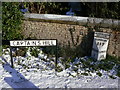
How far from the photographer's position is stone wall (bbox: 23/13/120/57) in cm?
595

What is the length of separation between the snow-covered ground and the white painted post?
2.57ft

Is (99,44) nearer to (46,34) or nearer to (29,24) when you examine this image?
(46,34)

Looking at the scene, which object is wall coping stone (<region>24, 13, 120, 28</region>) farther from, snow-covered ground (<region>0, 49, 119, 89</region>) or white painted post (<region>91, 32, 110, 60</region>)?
snow-covered ground (<region>0, 49, 119, 89</region>)

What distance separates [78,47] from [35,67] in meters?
1.85

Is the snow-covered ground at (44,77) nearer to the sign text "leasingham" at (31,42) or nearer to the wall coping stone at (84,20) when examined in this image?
the sign text "leasingham" at (31,42)

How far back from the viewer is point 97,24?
591 centimetres

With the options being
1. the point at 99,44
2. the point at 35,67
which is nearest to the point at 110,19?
the point at 99,44

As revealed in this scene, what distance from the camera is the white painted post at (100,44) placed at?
565 centimetres

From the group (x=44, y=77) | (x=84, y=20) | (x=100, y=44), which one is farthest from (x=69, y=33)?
(x=44, y=77)

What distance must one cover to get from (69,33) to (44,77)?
85.0 inches

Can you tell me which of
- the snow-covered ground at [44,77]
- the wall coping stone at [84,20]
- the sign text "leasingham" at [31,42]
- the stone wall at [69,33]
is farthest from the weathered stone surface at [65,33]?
the sign text "leasingham" at [31,42]

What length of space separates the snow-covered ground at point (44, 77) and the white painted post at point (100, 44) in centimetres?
78

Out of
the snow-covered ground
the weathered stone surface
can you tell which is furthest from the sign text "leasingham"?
the weathered stone surface

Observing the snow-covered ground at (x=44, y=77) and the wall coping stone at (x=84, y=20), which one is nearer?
the snow-covered ground at (x=44, y=77)
